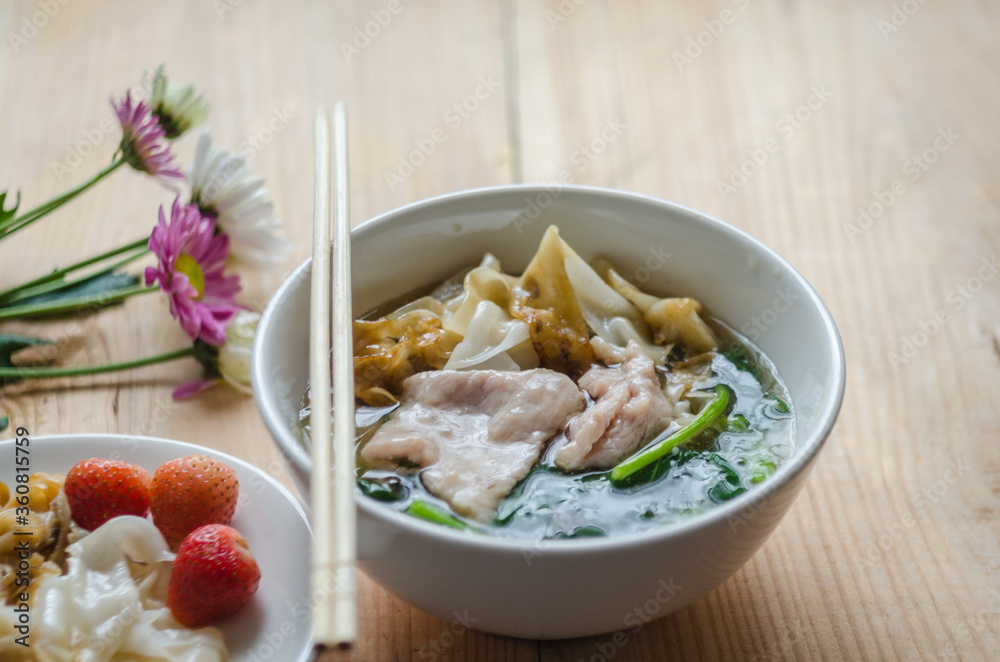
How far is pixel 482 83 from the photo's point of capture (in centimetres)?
242

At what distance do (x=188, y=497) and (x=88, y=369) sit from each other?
0.51 meters

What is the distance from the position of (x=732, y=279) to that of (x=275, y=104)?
141 cm

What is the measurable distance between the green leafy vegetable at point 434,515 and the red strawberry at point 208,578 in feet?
0.75

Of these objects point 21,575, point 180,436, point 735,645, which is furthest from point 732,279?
point 21,575

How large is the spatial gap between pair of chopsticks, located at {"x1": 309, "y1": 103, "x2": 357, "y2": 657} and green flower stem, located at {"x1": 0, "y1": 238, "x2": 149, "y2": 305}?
1.66 feet

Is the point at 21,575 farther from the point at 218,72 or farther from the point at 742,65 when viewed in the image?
the point at 742,65
